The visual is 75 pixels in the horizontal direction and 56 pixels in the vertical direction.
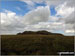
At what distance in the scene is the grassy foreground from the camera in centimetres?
959

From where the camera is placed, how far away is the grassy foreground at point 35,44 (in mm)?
9586

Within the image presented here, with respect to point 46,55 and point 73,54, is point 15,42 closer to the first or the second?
point 46,55

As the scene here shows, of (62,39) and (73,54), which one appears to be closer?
(73,54)

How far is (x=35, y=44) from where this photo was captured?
32.2 feet

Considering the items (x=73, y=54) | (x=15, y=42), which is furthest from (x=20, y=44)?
(x=73, y=54)

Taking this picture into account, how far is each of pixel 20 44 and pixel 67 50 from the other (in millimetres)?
3312

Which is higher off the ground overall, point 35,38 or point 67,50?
point 35,38

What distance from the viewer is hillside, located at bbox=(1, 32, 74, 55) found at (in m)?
9.59

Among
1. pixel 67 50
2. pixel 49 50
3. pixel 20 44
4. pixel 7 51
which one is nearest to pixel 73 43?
pixel 67 50

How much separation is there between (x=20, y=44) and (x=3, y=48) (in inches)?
47.6

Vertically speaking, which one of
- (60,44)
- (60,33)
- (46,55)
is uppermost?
(60,33)

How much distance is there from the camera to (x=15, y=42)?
9852 millimetres

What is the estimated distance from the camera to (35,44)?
32.2 feet

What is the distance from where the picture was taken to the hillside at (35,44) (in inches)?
378
